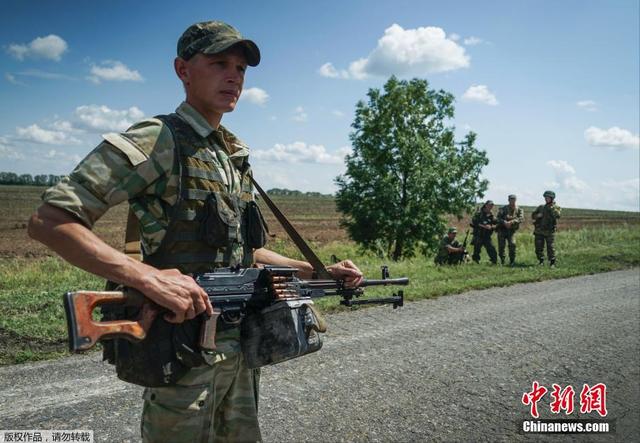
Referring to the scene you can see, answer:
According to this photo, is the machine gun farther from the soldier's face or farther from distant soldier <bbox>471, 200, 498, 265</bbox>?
distant soldier <bbox>471, 200, 498, 265</bbox>

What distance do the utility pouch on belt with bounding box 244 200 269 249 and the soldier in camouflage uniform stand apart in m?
0.03

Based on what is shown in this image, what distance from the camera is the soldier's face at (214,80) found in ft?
7.08

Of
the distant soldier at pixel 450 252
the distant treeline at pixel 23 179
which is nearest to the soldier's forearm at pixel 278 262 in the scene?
the distant soldier at pixel 450 252

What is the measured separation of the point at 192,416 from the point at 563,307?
7.87m

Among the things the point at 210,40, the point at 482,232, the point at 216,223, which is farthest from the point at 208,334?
the point at 482,232

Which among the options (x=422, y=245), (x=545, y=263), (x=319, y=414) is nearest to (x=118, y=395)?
(x=319, y=414)

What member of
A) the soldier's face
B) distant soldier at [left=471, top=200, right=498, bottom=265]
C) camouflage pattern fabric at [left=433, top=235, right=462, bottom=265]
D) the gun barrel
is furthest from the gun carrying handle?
distant soldier at [left=471, top=200, right=498, bottom=265]

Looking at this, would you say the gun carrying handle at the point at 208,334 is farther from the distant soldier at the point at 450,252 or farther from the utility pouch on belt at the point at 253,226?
A: the distant soldier at the point at 450,252

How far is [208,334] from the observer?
6.31ft

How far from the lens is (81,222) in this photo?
5.62 ft

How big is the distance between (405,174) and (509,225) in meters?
5.47

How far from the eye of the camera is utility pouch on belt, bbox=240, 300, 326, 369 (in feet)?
6.91

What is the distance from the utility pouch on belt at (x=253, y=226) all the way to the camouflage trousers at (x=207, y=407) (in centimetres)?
50

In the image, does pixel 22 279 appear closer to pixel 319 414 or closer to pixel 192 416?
pixel 319 414
